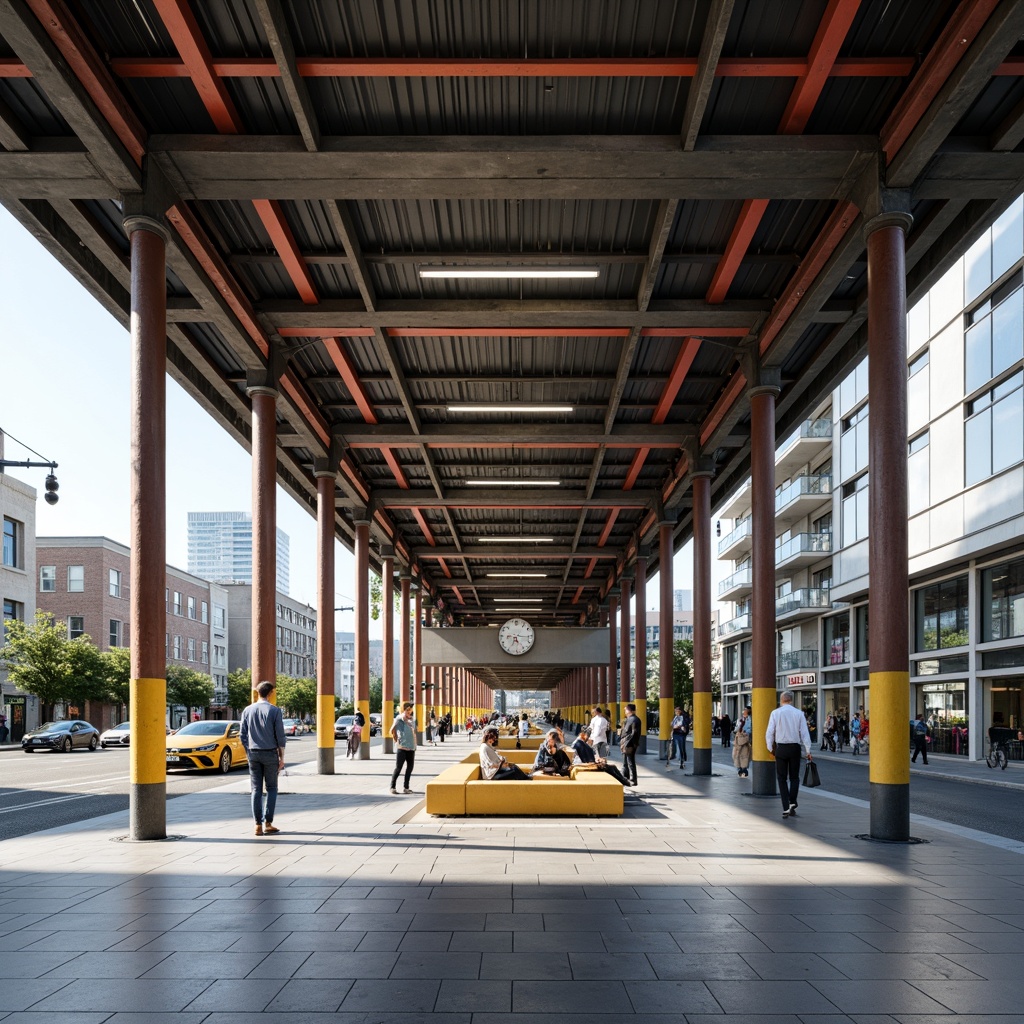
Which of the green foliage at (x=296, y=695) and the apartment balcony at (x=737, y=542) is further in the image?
the green foliage at (x=296, y=695)

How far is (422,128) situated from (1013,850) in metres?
10.6

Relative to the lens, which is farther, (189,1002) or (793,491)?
(793,491)

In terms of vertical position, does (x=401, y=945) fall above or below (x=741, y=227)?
below

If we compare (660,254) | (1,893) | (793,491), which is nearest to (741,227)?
(660,254)

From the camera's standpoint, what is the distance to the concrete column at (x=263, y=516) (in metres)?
18.1

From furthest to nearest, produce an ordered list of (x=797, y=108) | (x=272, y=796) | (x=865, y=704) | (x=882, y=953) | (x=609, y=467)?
(x=865, y=704)
(x=609, y=467)
(x=272, y=796)
(x=797, y=108)
(x=882, y=953)

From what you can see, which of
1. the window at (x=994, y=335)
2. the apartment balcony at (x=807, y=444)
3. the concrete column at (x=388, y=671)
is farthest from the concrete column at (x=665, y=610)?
the apartment balcony at (x=807, y=444)

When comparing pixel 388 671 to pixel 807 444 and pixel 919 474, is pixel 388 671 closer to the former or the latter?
pixel 919 474

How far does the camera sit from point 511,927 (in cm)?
737

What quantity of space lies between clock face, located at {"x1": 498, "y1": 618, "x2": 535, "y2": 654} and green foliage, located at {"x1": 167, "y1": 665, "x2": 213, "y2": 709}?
3051 centimetres

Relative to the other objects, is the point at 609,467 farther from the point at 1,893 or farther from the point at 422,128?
the point at 1,893

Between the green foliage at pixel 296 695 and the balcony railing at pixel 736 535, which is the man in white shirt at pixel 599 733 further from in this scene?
the green foliage at pixel 296 695

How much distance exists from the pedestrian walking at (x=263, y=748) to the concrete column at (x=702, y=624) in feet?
41.4

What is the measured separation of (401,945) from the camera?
683cm
